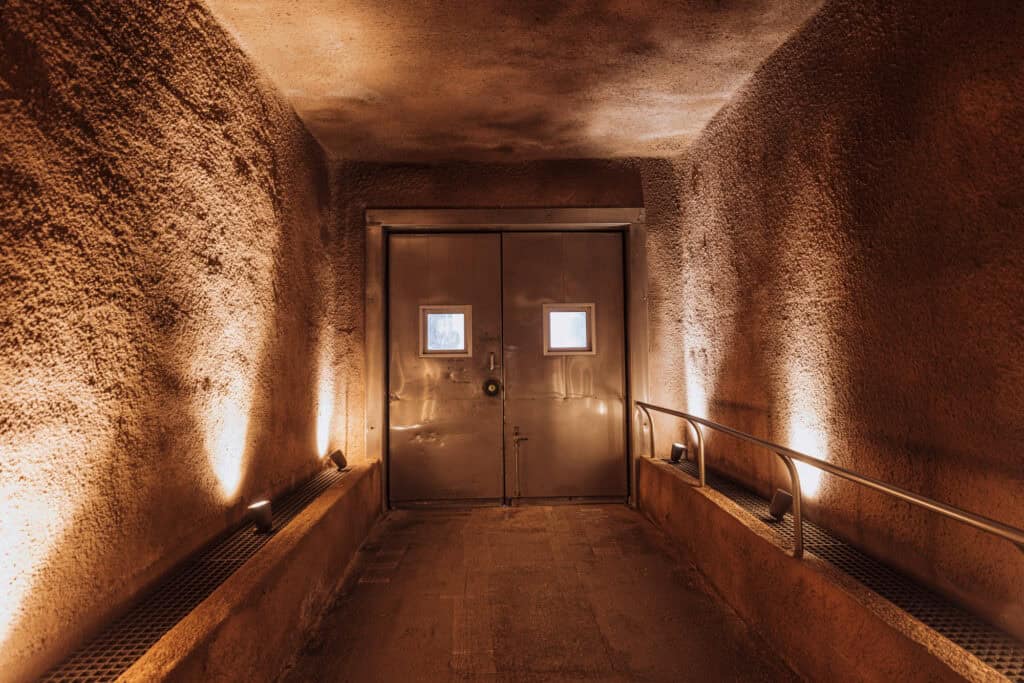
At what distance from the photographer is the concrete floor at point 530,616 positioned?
8.03 ft

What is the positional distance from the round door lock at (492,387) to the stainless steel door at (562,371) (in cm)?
9

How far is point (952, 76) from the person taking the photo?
6.50ft

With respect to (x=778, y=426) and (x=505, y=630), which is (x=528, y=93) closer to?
(x=778, y=426)

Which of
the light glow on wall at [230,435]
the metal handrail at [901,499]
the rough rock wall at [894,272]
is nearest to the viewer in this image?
the metal handrail at [901,499]

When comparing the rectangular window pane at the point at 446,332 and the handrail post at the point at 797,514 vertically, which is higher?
the rectangular window pane at the point at 446,332

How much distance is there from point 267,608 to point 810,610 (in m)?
2.27

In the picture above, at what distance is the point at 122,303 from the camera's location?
202 centimetres

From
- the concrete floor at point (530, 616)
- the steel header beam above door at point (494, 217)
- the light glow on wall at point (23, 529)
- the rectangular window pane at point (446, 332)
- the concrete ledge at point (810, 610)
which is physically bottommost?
the concrete floor at point (530, 616)

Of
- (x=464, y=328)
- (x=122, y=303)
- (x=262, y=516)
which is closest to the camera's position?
(x=122, y=303)

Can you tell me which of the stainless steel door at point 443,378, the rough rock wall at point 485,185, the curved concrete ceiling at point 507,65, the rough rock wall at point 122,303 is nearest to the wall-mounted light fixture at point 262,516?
the rough rock wall at point 122,303

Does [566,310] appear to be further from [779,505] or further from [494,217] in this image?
[779,505]

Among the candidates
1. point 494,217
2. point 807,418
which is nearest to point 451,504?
point 494,217

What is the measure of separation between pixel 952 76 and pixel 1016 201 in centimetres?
57

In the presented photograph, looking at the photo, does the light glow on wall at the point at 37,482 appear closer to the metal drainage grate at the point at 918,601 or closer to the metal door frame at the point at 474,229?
the metal drainage grate at the point at 918,601
